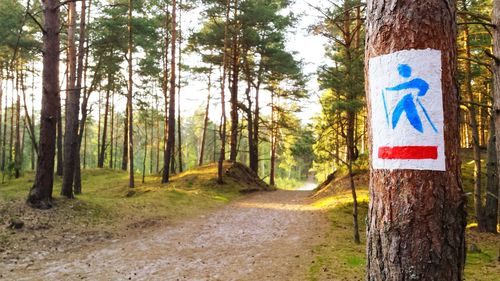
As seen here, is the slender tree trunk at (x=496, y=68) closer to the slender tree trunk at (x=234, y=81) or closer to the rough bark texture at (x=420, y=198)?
the rough bark texture at (x=420, y=198)

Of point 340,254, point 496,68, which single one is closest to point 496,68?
point 496,68

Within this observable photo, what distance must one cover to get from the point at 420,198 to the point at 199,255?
6825mm

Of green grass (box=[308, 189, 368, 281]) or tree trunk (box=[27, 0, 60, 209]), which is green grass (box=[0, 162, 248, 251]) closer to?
tree trunk (box=[27, 0, 60, 209])

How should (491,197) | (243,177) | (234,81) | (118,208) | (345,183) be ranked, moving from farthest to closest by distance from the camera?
(243,177) < (234,81) < (345,183) < (118,208) < (491,197)

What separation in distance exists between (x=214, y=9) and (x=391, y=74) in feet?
61.3

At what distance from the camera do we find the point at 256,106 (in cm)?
2622

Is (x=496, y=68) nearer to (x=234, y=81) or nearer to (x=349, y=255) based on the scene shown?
(x=349, y=255)

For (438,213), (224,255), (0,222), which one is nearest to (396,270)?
(438,213)

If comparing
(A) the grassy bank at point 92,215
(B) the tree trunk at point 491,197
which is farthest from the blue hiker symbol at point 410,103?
(B) the tree trunk at point 491,197

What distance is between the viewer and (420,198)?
5.21 ft

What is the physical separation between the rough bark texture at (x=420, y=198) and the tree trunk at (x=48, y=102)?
10.5 m

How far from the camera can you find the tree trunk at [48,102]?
999 centimetres

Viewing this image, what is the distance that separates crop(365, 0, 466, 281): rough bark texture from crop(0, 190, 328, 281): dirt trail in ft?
15.9

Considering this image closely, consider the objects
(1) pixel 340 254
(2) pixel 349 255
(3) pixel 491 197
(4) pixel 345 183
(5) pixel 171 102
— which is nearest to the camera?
(2) pixel 349 255
